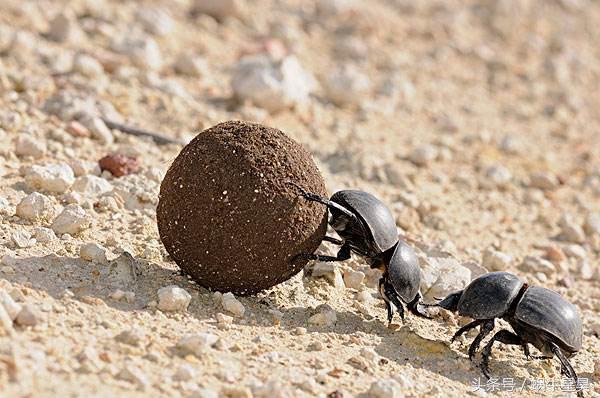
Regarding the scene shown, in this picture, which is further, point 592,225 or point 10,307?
point 592,225

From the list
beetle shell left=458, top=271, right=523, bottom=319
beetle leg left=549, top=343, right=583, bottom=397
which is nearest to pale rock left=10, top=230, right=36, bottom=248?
beetle shell left=458, top=271, right=523, bottom=319

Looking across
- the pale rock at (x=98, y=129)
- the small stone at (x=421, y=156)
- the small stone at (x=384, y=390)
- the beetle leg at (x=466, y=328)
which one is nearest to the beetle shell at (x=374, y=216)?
the beetle leg at (x=466, y=328)

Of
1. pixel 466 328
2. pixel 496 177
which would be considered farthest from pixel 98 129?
pixel 496 177

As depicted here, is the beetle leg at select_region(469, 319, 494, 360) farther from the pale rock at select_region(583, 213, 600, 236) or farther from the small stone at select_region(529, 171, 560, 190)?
the small stone at select_region(529, 171, 560, 190)

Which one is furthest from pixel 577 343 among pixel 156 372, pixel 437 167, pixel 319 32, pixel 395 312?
pixel 319 32

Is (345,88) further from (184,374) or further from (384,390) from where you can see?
(184,374)

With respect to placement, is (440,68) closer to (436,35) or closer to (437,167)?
(436,35)
